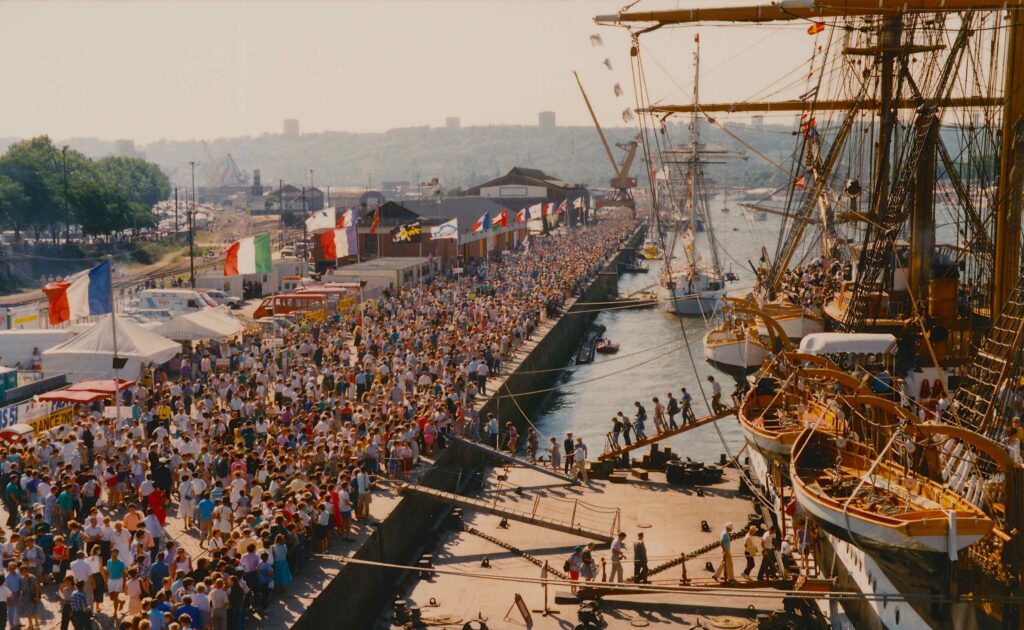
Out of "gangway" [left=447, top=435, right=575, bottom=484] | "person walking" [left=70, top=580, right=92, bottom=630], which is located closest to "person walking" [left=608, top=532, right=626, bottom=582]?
"gangway" [left=447, top=435, right=575, bottom=484]

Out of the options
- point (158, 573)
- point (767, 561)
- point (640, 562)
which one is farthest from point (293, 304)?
point (158, 573)

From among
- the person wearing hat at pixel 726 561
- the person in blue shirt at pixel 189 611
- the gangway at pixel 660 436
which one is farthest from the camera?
the gangway at pixel 660 436

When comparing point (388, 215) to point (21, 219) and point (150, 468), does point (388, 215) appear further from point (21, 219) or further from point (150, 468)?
point (150, 468)

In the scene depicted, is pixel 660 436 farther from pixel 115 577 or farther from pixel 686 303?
pixel 686 303

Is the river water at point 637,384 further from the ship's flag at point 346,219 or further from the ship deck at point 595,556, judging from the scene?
the ship's flag at point 346,219

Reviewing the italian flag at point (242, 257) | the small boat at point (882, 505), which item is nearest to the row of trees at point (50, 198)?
the italian flag at point (242, 257)

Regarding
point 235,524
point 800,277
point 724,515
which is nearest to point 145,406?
point 235,524

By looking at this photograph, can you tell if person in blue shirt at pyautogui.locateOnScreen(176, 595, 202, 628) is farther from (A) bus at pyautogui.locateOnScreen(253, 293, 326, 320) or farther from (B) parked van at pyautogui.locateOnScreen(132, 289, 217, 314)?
(B) parked van at pyautogui.locateOnScreen(132, 289, 217, 314)
